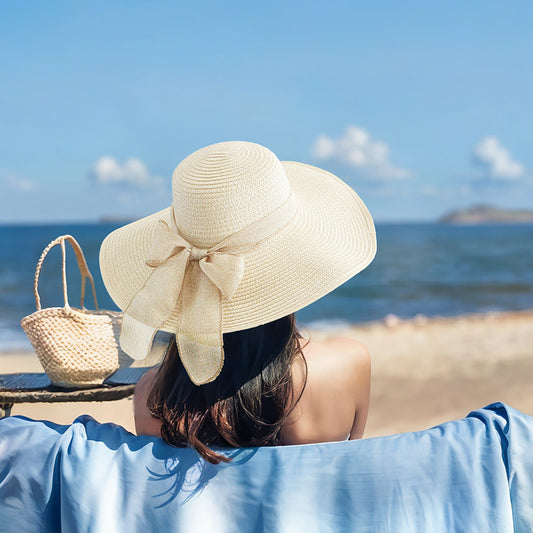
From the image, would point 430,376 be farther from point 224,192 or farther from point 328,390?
point 224,192

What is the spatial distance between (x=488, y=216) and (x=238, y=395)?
238 ft

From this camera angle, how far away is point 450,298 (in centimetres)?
1359

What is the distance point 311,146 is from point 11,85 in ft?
117

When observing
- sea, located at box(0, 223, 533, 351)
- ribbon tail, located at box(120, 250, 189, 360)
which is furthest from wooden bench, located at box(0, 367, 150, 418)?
sea, located at box(0, 223, 533, 351)

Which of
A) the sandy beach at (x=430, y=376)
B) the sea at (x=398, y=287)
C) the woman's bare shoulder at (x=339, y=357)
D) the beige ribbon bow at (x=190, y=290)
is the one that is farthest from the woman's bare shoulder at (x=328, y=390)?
the sea at (x=398, y=287)

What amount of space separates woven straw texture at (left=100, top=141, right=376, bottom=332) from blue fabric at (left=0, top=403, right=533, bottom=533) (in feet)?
1.12

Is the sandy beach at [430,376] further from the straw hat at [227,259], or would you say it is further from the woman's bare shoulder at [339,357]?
the straw hat at [227,259]

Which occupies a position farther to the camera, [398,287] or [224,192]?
[398,287]

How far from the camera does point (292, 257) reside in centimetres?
153

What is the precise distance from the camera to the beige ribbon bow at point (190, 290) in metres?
1.38

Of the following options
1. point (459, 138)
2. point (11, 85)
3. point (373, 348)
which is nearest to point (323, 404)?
point (373, 348)

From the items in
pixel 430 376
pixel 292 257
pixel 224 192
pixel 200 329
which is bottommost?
pixel 430 376

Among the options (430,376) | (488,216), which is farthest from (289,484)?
(488,216)

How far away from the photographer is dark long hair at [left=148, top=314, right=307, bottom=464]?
1347 millimetres
